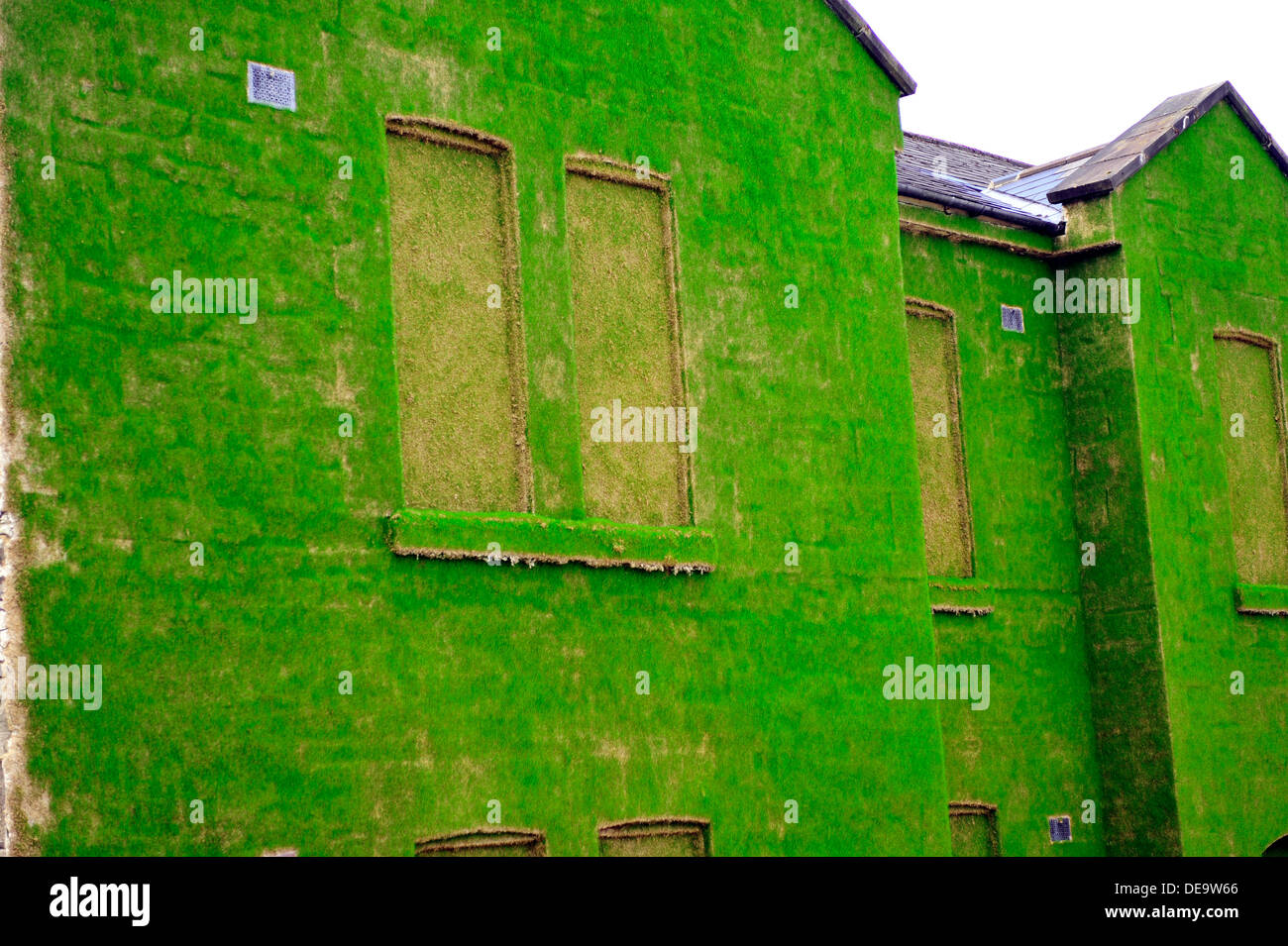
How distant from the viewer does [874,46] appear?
1340cm

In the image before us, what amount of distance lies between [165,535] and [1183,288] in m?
11.0

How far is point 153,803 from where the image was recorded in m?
8.64

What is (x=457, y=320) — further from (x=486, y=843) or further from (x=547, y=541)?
(x=486, y=843)

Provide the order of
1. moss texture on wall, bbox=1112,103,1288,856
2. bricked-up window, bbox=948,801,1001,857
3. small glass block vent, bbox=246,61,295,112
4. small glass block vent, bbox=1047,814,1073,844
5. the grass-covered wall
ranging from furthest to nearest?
moss texture on wall, bbox=1112,103,1288,856 → small glass block vent, bbox=1047,814,1073,844 → bricked-up window, bbox=948,801,1001,857 → small glass block vent, bbox=246,61,295,112 → the grass-covered wall

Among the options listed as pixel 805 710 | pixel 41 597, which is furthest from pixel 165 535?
pixel 805 710

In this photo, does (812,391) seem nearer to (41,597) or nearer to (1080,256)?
(1080,256)

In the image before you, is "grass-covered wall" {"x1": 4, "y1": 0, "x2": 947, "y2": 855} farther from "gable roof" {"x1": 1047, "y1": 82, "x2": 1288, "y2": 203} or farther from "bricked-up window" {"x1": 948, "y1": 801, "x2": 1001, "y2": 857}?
"gable roof" {"x1": 1047, "y1": 82, "x2": 1288, "y2": 203}

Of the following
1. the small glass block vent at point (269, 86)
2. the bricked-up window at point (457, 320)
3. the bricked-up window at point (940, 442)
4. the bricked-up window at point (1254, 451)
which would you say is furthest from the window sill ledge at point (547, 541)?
the bricked-up window at point (1254, 451)

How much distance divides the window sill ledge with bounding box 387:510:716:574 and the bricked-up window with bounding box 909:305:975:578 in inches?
146

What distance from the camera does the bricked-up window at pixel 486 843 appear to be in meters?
9.84

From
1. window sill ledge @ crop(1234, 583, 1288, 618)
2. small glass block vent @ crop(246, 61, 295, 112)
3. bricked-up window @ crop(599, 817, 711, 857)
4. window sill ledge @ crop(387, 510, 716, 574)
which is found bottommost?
bricked-up window @ crop(599, 817, 711, 857)

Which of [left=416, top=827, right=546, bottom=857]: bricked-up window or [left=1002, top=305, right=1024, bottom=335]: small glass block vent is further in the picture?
[left=1002, top=305, right=1024, bottom=335]: small glass block vent

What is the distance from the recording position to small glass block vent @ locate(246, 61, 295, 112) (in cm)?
970

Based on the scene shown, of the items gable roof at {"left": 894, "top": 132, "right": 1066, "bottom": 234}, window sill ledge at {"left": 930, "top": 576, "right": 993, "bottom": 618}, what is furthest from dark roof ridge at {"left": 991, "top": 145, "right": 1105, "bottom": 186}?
window sill ledge at {"left": 930, "top": 576, "right": 993, "bottom": 618}
